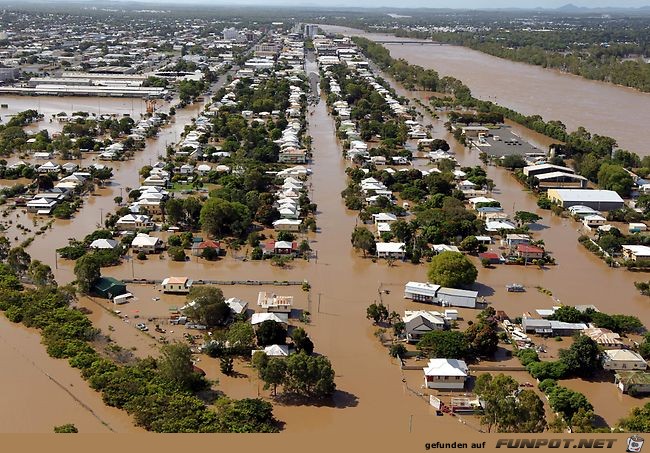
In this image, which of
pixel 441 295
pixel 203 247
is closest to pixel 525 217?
pixel 441 295

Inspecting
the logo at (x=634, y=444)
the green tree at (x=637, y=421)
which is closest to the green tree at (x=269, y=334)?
the green tree at (x=637, y=421)

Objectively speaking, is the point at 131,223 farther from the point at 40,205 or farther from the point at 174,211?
the point at 40,205

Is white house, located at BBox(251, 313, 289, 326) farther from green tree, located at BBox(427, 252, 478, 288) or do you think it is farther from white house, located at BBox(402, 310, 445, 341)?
green tree, located at BBox(427, 252, 478, 288)

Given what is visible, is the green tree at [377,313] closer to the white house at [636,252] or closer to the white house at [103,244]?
the white house at [103,244]

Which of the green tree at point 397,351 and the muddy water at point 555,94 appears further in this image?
the muddy water at point 555,94

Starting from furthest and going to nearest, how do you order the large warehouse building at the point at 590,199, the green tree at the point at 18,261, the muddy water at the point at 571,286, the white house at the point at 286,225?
the large warehouse building at the point at 590,199 → the white house at the point at 286,225 → the green tree at the point at 18,261 → the muddy water at the point at 571,286

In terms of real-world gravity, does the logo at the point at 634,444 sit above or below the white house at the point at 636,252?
above

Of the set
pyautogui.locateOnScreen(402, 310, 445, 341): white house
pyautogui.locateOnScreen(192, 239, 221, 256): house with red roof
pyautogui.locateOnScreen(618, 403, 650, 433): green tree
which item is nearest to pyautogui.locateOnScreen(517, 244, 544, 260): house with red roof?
pyautogui.locateOnScreen(402, 310, 445, 341): white house
